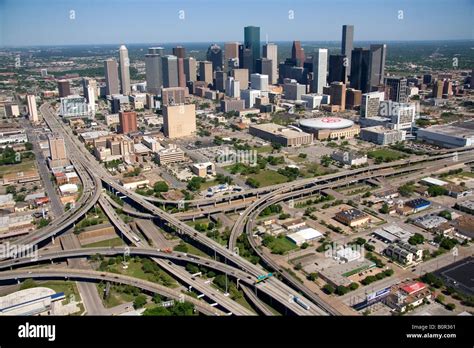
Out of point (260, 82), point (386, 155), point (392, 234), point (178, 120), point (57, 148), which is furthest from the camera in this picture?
point (260, 82)

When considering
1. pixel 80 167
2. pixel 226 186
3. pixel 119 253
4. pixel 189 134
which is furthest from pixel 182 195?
pixel 189 134

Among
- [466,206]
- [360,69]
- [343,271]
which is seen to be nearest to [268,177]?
[466,206]

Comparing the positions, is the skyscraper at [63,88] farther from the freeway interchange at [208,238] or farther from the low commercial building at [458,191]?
the low commercial building at [458,191]

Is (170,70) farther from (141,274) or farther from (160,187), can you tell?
(141,274)

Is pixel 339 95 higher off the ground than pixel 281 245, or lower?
higher

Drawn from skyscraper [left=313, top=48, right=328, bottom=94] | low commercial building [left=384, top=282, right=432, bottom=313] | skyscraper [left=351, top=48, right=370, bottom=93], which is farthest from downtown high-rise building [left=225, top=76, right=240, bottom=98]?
low commercial building [left=384, top=282, right=432, bottom=313]
